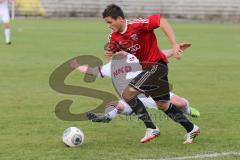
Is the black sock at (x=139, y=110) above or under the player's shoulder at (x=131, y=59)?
under

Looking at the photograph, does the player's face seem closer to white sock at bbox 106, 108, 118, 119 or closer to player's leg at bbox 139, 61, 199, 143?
player's leg at bbox 139, 61, 199, 143

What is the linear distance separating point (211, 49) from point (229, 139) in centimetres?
1567

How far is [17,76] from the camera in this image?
15.0 metres

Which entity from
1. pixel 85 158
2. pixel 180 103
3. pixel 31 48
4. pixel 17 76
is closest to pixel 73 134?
pixel 85 158

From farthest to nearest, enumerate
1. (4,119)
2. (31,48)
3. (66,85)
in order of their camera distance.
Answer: (31,48)
(66,85)
(4,119)

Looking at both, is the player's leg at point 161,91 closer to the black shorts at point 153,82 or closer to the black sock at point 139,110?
the black shorts at point 153,82

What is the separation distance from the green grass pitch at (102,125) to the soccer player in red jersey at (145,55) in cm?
36

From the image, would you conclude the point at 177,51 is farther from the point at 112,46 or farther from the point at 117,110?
the point at 117,110

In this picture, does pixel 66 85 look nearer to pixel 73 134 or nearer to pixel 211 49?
pixel 73 134

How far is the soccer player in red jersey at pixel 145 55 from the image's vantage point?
788 cm

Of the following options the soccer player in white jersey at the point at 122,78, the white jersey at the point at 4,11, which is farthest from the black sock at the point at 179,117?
the white jersey at the point at 4,11

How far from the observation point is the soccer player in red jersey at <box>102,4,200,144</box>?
7.88 m

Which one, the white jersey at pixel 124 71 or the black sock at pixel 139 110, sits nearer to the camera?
the black sock at pixel 139 110

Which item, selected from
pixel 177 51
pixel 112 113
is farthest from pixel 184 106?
pixel 177 51
